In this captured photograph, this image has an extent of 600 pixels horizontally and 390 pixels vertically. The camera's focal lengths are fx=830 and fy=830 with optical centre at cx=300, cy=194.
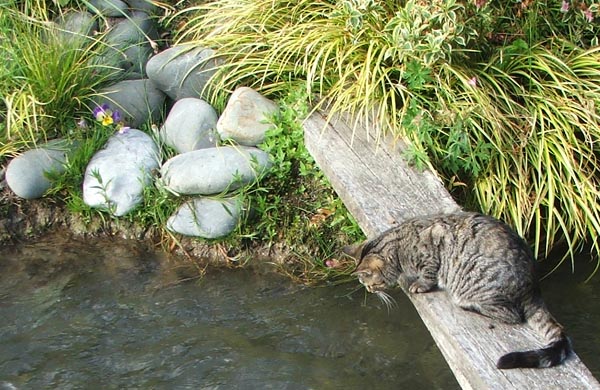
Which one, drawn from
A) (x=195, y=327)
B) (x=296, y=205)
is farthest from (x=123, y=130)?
(x=195, y=327)

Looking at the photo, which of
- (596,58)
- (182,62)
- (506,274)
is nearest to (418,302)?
(506,274)

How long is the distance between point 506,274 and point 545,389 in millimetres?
560

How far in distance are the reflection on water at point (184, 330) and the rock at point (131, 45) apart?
1.38 m

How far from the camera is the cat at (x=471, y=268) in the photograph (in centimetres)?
348

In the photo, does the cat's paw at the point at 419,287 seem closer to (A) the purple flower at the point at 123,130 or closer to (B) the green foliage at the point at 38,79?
(A) the purple flower at the point at 123,130

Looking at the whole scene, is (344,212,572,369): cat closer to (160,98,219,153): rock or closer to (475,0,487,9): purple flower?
(475,0,487,9): purple flower

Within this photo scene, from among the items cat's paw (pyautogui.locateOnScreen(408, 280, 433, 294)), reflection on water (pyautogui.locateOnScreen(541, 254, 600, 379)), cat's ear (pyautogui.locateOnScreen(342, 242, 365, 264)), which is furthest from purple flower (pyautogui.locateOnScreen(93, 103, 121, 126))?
reflection on water (pyautogui.locateOnScreen(541, 254, 600, 379))

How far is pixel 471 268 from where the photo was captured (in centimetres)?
364

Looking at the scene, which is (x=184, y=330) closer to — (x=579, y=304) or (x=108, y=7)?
(x=579, y=304)

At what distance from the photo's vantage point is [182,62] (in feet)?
18.3

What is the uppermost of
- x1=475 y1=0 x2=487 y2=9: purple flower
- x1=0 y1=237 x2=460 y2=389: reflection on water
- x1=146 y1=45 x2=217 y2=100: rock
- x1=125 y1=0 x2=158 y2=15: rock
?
x1=475 y1=0 x2=487 y2=9: purple flower

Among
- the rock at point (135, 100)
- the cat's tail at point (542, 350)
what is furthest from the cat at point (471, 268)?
the rock at point (135, 100)

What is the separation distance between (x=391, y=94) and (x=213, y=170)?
3.83 ft

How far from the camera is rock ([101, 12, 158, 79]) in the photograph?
583 cm
